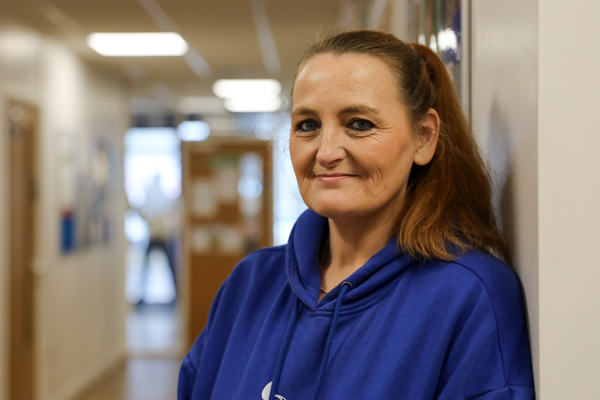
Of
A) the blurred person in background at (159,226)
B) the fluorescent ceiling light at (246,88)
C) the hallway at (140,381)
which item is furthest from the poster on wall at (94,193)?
the blurred person in background at (159,226)

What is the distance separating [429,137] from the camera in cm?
114

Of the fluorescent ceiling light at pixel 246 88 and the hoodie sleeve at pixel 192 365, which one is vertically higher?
the fluorescent ceiling light at pixel 246 88

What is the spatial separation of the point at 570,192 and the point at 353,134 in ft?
1.24

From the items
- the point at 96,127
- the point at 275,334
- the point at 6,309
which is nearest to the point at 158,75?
the point at 96,127

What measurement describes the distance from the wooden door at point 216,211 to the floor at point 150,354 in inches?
20.2

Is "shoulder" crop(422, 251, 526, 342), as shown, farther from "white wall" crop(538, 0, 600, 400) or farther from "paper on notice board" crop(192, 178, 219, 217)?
"paper on notice board" crop(192, 178, 219, 217)

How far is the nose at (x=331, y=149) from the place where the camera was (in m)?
1.04

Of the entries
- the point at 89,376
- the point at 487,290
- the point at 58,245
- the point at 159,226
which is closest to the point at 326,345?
the point at 487,290

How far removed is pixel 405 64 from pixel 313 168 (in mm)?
261

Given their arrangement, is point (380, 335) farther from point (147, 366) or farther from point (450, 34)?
point (147, 366)

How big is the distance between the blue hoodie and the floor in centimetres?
392

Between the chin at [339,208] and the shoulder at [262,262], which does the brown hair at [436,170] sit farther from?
the shoulder at [262,262]

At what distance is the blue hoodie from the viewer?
0.92 metres

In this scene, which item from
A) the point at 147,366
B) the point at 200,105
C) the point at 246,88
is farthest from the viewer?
the point at 200,105
